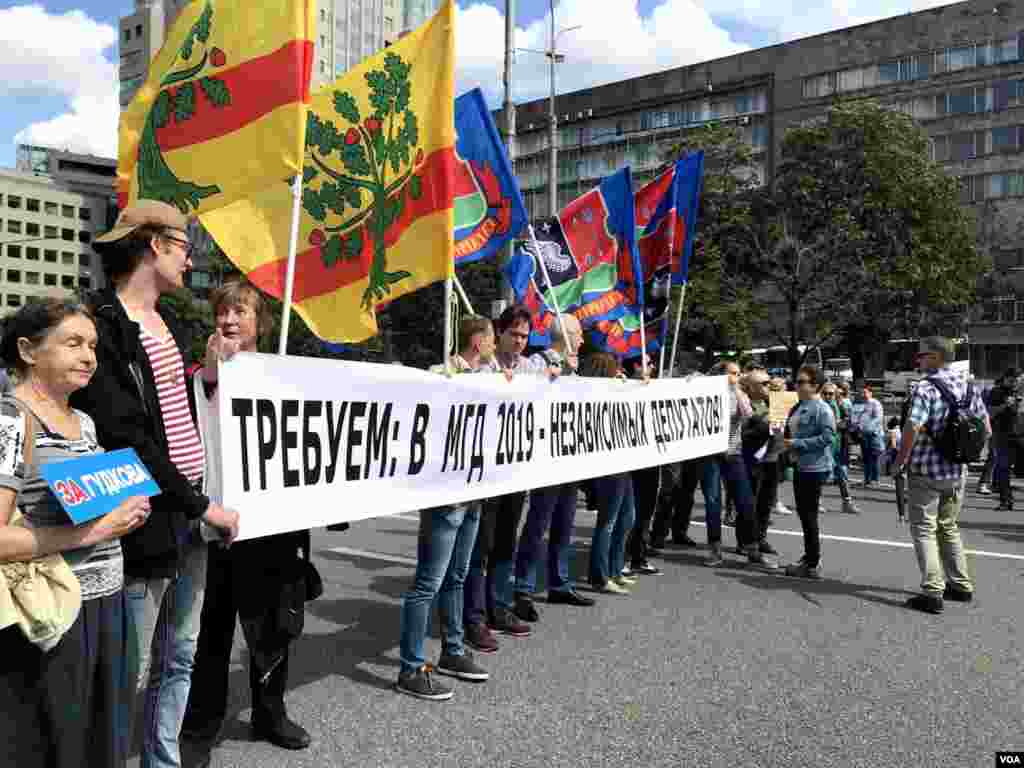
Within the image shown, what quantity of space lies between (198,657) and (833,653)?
3521mm

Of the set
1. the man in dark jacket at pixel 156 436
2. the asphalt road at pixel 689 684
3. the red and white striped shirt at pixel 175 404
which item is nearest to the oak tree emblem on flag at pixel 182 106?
the man in dark jacket at pixel 156 436

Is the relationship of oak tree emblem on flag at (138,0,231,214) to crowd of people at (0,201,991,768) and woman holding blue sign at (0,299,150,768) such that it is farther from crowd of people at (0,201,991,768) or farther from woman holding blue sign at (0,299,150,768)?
woman holding blue sign at (0,299,150,768)

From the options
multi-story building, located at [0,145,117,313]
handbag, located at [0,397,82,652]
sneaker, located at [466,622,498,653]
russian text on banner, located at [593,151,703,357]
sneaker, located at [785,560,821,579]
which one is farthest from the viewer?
multi-story building, located at [0,145,117,313]

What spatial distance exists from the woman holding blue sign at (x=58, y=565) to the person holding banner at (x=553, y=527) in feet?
11.7

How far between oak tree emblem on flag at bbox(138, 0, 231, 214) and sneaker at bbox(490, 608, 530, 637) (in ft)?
10.1

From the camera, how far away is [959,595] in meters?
6.86

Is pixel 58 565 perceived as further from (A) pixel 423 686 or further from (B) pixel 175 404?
(A) pixel 423 686

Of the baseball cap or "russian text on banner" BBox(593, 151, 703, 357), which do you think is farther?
"russian text on banner" BBox(593, 151, 703, 357)

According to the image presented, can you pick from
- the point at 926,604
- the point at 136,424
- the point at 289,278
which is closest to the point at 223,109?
the point at 289,278

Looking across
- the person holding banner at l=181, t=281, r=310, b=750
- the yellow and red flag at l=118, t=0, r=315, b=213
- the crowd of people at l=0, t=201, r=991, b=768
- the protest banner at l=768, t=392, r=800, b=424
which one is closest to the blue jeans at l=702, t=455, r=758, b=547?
the protest banner at l=768, t=392, r=800, b=424

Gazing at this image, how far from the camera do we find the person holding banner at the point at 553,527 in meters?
6.12

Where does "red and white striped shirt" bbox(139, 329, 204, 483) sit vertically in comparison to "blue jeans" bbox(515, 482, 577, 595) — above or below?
above

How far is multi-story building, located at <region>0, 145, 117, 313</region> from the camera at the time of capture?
117 m

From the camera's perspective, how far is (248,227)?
473 cm
